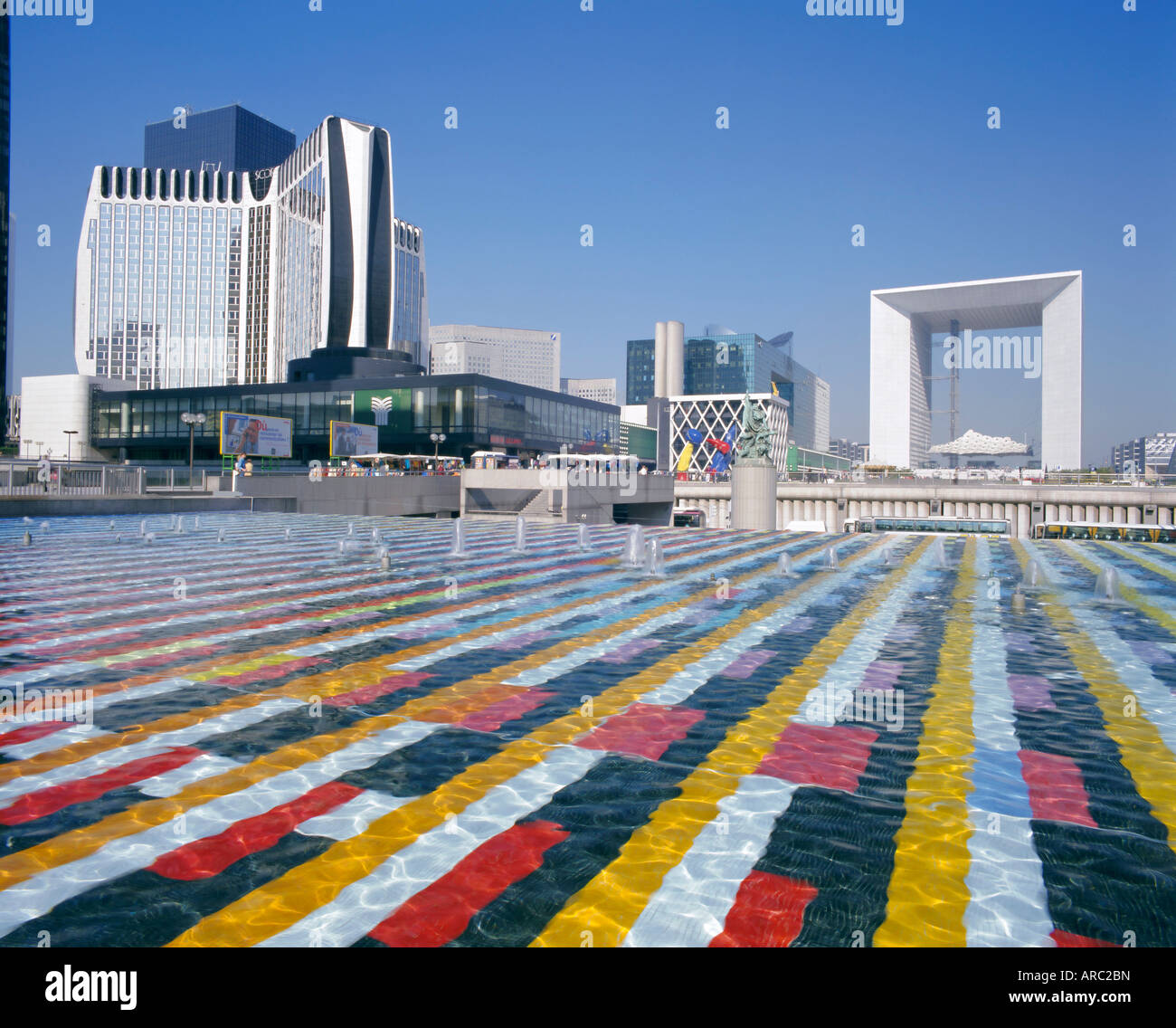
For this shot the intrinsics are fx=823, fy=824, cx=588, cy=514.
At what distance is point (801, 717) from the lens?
27.3 feet

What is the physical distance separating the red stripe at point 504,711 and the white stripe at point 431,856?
1.00 m

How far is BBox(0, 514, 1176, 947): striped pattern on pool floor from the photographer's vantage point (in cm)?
460

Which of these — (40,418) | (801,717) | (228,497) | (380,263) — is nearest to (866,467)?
(228,497)

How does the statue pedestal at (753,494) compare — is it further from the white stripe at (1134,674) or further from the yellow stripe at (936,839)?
the yellow stripe at (936,839)

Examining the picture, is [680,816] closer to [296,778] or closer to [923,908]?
[923,908]

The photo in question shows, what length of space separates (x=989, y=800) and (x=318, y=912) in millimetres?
4856

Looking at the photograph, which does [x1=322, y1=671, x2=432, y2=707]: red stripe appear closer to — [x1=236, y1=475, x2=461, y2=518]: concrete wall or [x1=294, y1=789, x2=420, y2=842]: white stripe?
[x1=294, y1=789, x2=420, y2=842]: white stripe

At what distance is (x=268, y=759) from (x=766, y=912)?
4286 millimetres

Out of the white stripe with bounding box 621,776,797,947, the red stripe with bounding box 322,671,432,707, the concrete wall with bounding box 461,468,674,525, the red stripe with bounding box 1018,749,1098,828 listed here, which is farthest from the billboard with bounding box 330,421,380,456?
the red stripe with bounding box 1018,749,1098,828

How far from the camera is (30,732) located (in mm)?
7363

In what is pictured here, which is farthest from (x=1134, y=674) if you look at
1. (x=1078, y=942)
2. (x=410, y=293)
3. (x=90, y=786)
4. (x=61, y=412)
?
(x=410, y=293)

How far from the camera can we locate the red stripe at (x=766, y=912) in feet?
14.2

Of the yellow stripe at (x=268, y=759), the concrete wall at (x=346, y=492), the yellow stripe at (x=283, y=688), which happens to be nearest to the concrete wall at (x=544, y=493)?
the concrete wall at (x=346, y=492)

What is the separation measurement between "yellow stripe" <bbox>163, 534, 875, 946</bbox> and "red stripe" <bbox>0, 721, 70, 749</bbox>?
3.75 metres
